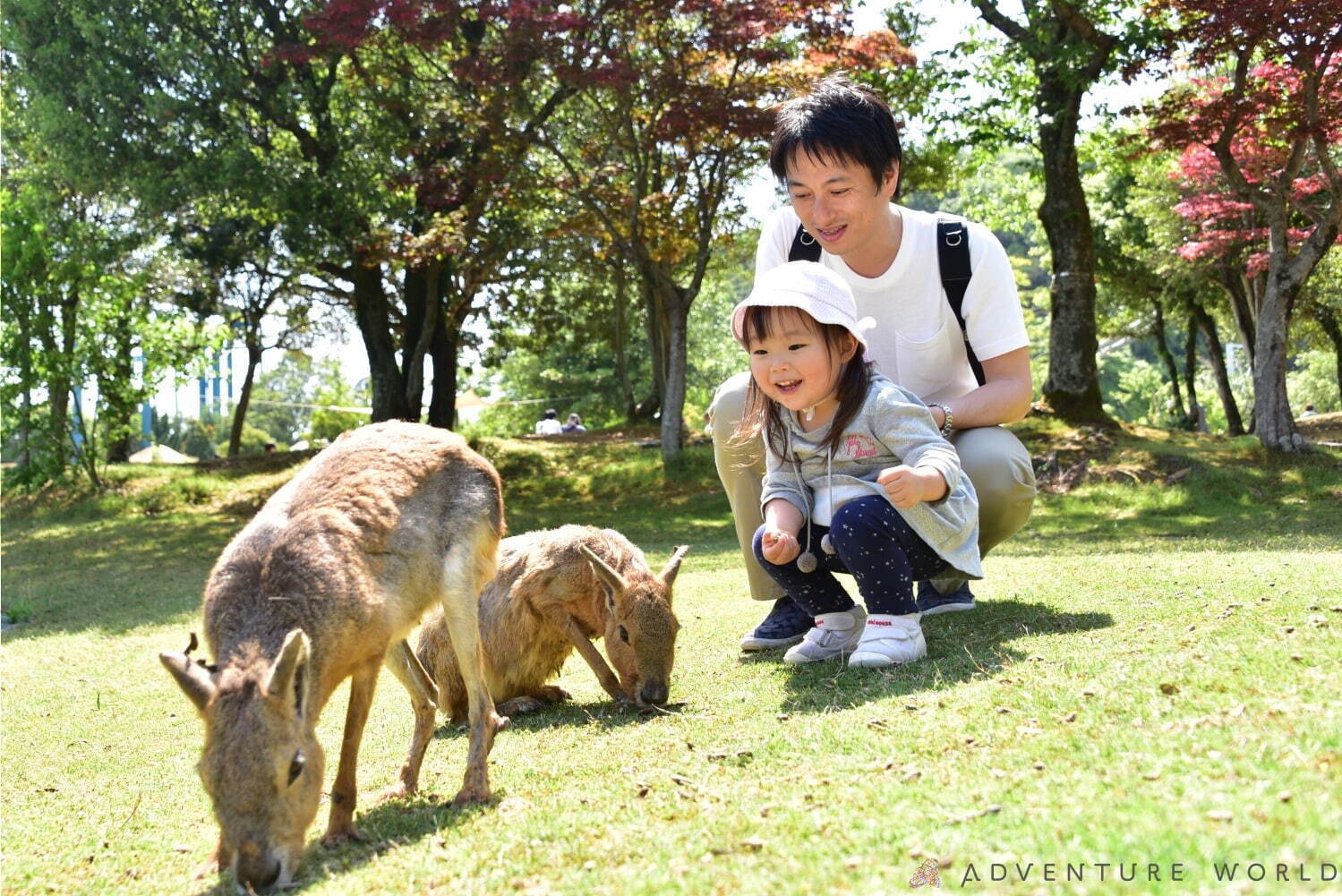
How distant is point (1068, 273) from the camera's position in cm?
1714

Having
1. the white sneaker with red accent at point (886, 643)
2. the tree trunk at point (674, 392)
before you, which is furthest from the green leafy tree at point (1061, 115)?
the white sneaker with red accent at point (886, 643)

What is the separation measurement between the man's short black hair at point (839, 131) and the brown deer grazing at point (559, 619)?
1996 mm

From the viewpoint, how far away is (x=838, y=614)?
526 centimetres

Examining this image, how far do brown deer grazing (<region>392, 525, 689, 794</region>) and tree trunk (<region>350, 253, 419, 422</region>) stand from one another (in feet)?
47.4

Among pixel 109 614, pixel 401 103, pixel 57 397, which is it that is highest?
pixel 401 103

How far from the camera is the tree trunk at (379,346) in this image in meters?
20.0

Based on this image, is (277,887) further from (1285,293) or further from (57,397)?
(57,397)

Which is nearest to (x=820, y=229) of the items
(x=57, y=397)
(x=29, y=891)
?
(x=29, y=891)

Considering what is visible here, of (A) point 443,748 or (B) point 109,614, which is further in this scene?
(B) point 109,614

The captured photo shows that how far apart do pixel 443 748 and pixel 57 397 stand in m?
17.6

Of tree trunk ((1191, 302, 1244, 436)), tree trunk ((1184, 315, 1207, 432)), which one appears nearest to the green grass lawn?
tree trunk ((1191, 302, 1244, 436))

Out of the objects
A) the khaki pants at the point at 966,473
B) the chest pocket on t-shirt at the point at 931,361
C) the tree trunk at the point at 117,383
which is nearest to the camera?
the khaki pants at the point at 966,473

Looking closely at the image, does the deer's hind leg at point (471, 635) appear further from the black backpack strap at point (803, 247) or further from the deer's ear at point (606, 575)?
the black backpack strap at point (803, 247)

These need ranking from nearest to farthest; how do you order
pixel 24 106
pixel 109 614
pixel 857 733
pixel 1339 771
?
pixel 1339 771 < pixel 857 733 < pixel 109 614 < pixel 24 106
